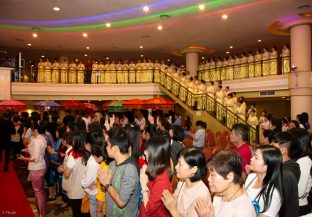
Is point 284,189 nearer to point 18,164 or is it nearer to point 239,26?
point 18,164

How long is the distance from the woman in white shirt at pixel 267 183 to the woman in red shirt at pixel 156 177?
72cm

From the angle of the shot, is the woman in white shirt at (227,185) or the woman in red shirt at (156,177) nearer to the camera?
the woman in white shirt at (227,185)

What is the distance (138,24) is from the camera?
13945 mm

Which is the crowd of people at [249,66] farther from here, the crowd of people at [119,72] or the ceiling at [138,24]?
the ceiling at [138,24]

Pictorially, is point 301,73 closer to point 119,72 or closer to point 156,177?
point 119,72

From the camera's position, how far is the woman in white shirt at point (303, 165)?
3150 millimetres

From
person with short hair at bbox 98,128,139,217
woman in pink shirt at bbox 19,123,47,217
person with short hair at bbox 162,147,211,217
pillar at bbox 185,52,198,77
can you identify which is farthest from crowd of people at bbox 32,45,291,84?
person with short hair at bbox 162,147,211,217

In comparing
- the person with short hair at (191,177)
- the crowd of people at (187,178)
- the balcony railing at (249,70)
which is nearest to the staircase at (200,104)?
the balcony railing at (249,70)

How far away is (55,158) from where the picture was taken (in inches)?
222

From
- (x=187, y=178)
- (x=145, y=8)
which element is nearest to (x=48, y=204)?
(x=187, y=178)

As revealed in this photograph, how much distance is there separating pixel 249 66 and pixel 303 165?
12.9m

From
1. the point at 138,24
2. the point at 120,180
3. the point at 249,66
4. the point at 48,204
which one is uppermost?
the point at 138,24

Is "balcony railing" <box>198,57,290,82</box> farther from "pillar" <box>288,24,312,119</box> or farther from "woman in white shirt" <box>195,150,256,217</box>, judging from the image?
"woman in white shirt" <box>195,150,256,217</box>

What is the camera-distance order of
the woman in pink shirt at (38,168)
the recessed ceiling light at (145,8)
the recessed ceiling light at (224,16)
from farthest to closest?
the recessed ceiling light at (224,16), the recessed ceiling light at (145,8), the woman in pink shirt at (38,168)
